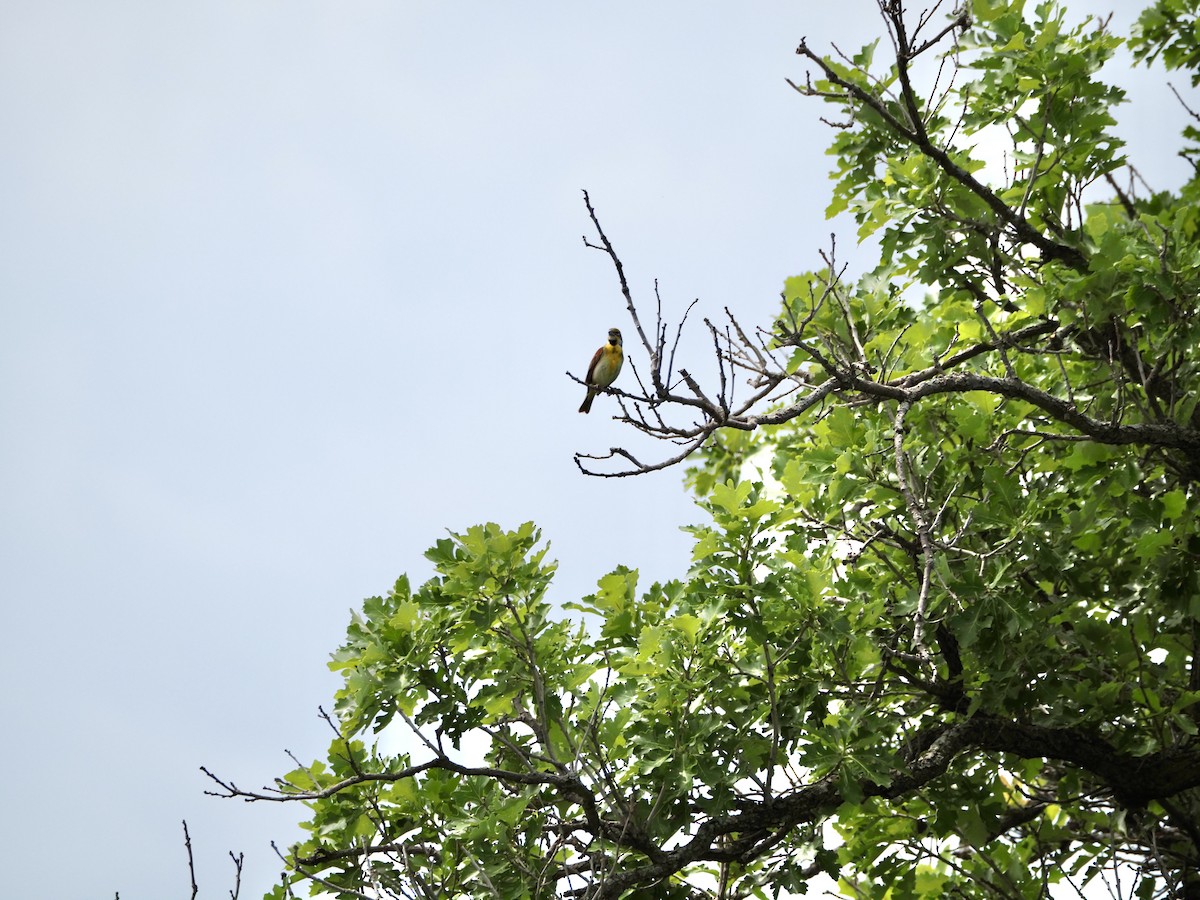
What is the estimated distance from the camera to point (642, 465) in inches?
216

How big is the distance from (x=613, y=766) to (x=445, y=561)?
63.7 inches

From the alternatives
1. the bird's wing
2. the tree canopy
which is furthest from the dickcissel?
the tree canopy

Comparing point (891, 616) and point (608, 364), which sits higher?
point (608, 364)

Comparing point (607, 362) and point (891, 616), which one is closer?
point (891, 616)

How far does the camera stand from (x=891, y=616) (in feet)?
21.9

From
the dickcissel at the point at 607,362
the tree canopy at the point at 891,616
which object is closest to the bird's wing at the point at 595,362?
the dickcissel at the point at 607,362

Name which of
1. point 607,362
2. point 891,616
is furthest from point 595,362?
point 891,616

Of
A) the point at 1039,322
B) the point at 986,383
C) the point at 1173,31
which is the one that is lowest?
the point at 986,383

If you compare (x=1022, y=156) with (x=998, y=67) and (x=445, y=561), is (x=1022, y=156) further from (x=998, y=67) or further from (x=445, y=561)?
(x=445, y=561)

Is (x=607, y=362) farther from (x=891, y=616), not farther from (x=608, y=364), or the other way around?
(x=891, y=616)

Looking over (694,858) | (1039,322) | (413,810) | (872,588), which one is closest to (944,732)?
(872,588)

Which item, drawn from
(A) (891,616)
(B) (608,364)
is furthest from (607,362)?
(A) (891,616)

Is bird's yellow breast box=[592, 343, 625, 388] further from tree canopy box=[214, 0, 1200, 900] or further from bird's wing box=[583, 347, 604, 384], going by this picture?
tree canopy box=[214, 0, 1200, 900]

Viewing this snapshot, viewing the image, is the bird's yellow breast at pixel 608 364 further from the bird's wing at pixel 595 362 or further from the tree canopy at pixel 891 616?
the tree canopy at pixel 891 616
